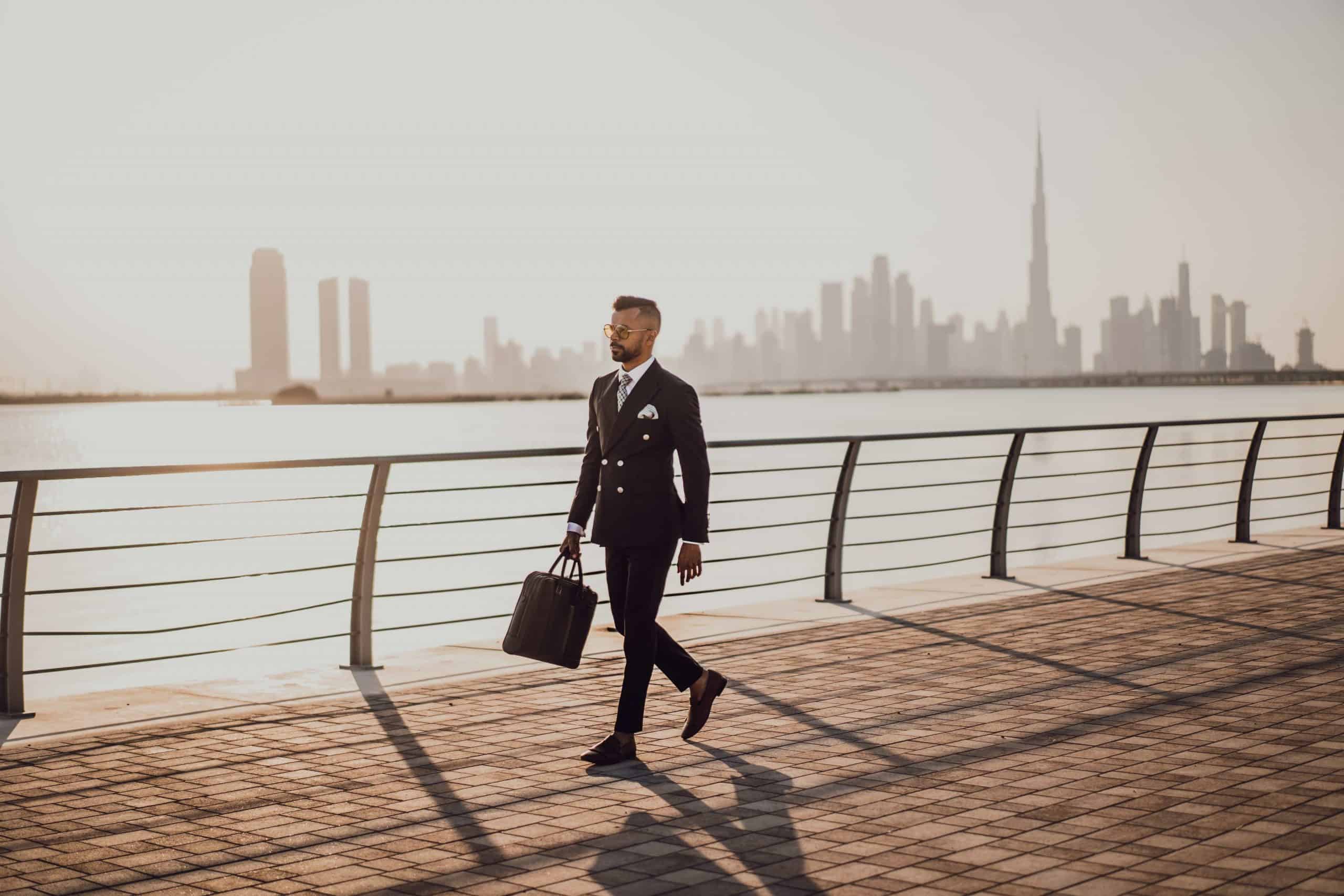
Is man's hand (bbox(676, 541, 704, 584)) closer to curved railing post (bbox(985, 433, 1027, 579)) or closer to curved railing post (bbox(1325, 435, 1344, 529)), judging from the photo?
curved railing post (bbox(985, 433, 1027, 579))

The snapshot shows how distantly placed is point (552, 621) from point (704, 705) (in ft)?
2.59

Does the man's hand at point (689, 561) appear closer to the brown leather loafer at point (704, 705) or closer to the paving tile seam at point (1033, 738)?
the brown leather loafer at point (704, 705)

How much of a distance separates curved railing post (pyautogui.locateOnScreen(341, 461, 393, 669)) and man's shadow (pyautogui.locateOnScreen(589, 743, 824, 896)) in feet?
9.48

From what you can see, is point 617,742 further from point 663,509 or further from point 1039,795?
point 1039,795

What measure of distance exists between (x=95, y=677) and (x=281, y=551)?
102 feet

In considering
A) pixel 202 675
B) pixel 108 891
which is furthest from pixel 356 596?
pixel 202 675

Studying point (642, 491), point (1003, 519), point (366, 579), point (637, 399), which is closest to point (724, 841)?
point (642, 491)

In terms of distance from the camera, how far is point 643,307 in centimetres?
665

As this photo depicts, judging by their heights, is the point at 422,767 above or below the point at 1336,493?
below

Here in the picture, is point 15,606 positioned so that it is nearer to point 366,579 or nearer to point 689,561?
point 366,579

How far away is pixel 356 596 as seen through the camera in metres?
8.83

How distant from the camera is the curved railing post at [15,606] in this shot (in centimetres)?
733

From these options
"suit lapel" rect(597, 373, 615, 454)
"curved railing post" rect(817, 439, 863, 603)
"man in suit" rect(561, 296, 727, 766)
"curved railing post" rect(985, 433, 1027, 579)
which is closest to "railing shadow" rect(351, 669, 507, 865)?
"man in suit" rect(561, 296, 727, 766)

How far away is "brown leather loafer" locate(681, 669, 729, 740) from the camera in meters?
6.86
